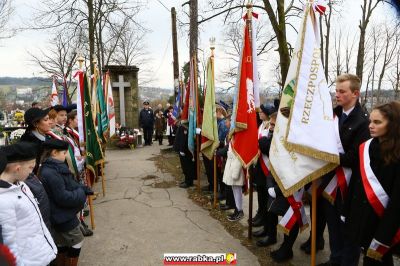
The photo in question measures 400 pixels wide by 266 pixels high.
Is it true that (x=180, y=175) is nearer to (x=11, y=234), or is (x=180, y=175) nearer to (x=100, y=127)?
(x=100, y=127)

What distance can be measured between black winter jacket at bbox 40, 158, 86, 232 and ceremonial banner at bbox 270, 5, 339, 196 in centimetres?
215

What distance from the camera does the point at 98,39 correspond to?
20203 millimetres

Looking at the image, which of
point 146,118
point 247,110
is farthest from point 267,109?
point 146,118

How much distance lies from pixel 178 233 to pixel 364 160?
3093 mm

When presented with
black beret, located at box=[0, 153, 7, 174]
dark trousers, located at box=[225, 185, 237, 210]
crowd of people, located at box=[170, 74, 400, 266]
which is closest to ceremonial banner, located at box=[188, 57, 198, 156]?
dark trousers, located at box=[225, 185, 237, 210]

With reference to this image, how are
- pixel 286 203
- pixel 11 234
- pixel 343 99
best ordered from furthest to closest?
1. pixel 286 203
2. pixel 343 99
3. pixel 11 234

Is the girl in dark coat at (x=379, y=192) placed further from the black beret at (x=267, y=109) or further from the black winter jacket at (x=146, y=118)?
the black winter jacket at (x=146, y=118)

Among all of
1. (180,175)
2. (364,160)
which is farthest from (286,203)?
(180,175)

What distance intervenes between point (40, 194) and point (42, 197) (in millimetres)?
34

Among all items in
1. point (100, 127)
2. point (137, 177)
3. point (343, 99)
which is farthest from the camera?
point (137, 177)

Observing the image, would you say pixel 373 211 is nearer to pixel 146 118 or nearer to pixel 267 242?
pixel 267 242

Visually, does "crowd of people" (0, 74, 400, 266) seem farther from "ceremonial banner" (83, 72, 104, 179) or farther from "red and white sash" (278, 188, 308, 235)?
"ceremonial banner" (83, 72, 104, 179)

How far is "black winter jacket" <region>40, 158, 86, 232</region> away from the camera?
329 cm

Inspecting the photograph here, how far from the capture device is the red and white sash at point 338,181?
331cm
